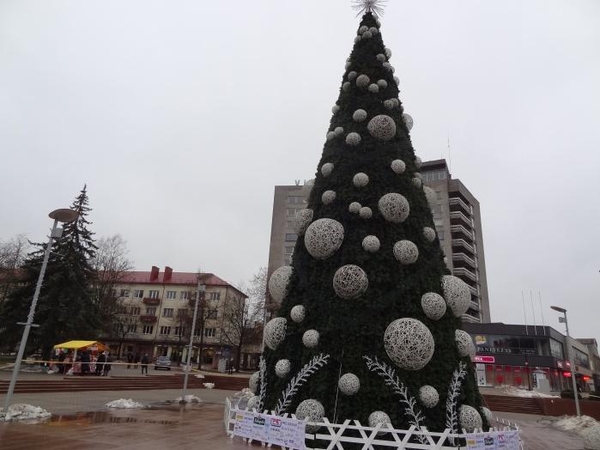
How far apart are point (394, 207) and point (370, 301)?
2.32 meters

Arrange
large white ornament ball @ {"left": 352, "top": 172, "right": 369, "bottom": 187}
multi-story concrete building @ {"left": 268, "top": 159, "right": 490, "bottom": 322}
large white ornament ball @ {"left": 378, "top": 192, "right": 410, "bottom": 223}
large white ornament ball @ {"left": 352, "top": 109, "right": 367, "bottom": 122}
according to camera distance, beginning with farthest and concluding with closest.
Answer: multi-story concrete building @ {"left": 268, "top": 159, "right": 490, "bottom": 322} < large white ornament ball @ {"left": 352, "top": 109, "right": 367, "bottom": 122} < large white ornament ball @ {"left": 352, "top": 172, "right": 369, "bottom": 187} < large white ornament ball @ {"left": 378, "top": 192, "right": 410, "bottom": 223}

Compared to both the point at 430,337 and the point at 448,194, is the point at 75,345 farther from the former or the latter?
the point at 448,194

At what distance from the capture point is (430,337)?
8750 mm

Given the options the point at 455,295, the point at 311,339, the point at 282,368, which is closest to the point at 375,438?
the point at 311,339

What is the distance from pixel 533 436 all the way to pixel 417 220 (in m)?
9.83

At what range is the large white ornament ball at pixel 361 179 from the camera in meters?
10.6

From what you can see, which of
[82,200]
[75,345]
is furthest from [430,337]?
[82,200]

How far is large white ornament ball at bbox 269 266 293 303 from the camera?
36.2ft

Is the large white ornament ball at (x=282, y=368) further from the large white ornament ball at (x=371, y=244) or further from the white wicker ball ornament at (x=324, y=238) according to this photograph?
the large white ornament ball at (x=371, y=244)

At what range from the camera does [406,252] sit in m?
9.71

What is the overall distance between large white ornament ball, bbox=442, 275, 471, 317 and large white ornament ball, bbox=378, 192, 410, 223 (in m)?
1.89

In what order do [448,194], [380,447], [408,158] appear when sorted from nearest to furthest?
[380,447] < [408,158] < [448,194]

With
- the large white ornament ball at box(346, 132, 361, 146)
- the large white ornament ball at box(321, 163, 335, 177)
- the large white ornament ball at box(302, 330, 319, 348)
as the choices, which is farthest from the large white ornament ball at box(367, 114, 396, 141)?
the large white ornament ball at box(302, 330, 319, 348)

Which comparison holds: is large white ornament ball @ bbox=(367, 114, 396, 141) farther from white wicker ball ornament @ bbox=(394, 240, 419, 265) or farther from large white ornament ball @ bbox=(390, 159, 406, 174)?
white wicker ball ornament @ bbox=(394, 240, 419, 265)
